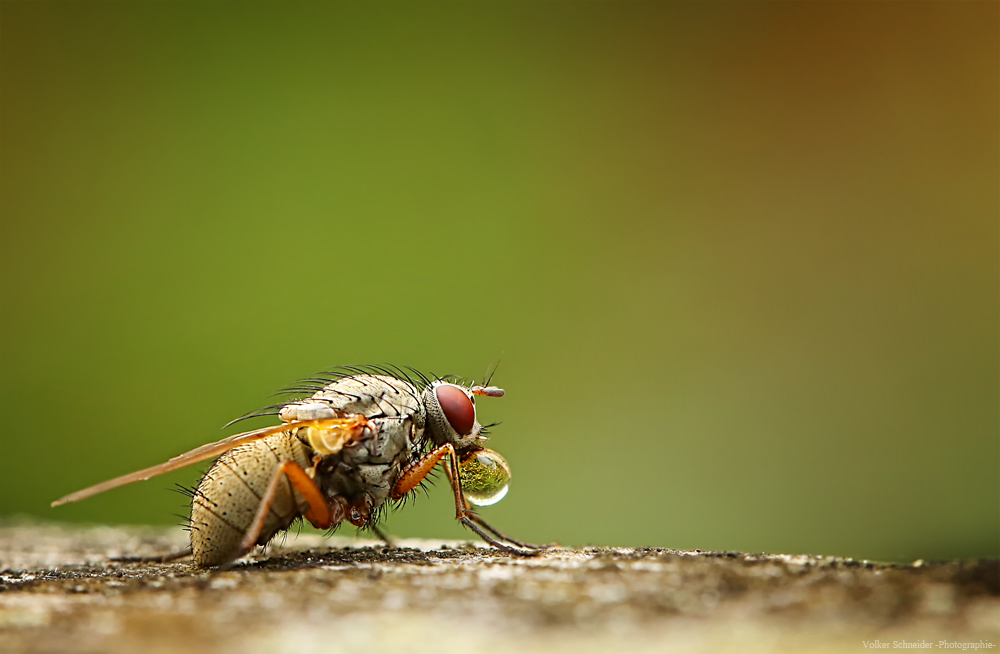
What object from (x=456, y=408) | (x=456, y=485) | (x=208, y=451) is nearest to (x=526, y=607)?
(x=456, y=485)

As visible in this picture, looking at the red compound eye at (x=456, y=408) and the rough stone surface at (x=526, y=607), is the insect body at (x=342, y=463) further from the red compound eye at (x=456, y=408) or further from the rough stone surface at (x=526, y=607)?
the rough stone surface at (x=526, y=607)

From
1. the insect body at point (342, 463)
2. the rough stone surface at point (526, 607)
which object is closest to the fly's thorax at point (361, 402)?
the insect body at point (342, 463)

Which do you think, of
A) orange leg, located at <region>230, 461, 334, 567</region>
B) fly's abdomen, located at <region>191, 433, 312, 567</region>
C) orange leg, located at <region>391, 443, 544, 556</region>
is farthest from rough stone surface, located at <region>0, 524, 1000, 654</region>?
orange leg, located at <region>391, 443, 544, 556</region>

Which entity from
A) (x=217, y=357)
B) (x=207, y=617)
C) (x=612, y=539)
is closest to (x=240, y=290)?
(x=217, y=357)

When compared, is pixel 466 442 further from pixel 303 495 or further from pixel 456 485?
pixel 303 495

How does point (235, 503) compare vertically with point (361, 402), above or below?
below
